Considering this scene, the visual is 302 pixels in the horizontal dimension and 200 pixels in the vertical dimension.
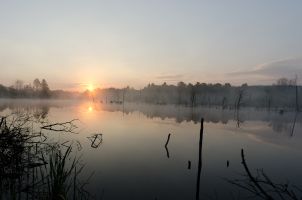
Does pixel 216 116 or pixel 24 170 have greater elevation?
pixel 24 170

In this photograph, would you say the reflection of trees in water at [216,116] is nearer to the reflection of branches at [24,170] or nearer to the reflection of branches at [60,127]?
the reflection of branches at [60,127]

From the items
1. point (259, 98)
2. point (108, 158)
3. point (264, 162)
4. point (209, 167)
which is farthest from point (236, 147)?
point (259, 98)

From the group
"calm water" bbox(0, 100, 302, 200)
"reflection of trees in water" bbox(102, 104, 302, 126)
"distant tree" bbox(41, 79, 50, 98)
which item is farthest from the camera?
"distant tree" bbox(41, 79, 50, 98)

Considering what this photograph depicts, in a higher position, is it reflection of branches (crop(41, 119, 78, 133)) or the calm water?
reflection of branches (crop(41, 119, 78, 133))

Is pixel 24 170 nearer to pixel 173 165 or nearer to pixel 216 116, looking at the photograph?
pixel 173 165

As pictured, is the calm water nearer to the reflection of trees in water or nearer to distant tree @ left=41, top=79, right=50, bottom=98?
the reflection of trees in water

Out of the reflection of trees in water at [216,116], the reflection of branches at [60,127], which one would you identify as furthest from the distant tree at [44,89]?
the reflection of branches at [60,127]

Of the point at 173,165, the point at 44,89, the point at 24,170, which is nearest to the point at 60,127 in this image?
the point at 173,165

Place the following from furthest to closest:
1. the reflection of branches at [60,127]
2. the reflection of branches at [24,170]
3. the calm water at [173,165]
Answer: the calm water at [173,165] < the reflection of branches at [60,127] < the reflection of branches at [24,170]

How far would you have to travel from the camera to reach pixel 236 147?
2998cm

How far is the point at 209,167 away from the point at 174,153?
5.40 m

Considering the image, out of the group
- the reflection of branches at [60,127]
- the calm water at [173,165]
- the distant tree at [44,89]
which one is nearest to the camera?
the reflection of branches at [60,127]

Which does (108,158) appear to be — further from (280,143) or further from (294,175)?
(280,143)

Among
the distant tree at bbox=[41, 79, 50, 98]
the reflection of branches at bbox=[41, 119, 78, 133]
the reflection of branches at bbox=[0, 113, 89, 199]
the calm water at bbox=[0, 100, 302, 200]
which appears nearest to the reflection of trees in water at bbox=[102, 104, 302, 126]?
the reflection of branches at bbox=[41, 119, 78, 133]
